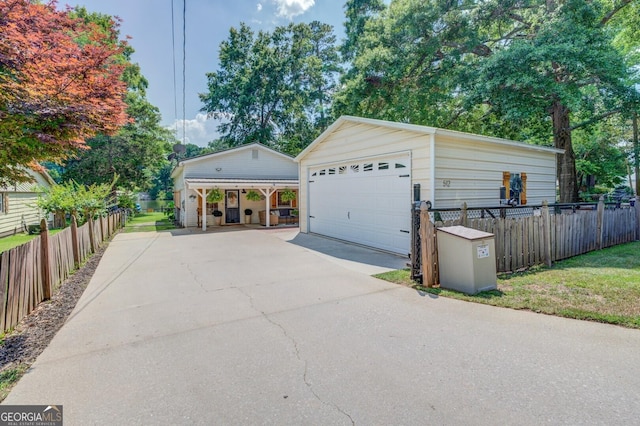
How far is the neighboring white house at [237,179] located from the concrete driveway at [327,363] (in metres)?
11.9

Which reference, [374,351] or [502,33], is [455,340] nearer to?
[374,351]

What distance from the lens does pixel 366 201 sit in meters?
9.70

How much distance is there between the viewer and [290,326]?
4.07m

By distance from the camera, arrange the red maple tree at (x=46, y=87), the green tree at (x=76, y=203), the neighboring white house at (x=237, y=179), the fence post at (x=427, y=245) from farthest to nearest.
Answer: the neighboring white house at (x=237, y=179), the green tree at (x=76, y=203), the fence post at (x=427, y=245), the red maple tree at (x=46, y=87)

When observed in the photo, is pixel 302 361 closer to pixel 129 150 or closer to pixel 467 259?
pixel 467 259

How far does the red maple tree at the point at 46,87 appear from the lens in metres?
3.77

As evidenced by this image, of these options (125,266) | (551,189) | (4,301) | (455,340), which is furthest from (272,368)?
(551,189)

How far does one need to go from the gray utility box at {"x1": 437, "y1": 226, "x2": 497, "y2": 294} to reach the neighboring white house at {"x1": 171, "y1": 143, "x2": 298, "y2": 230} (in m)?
12.2

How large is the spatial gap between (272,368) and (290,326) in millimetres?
1021

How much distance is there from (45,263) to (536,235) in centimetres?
905

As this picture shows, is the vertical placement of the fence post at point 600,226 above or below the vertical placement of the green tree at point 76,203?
below

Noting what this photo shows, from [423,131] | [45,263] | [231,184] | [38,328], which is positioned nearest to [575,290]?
[423,131]

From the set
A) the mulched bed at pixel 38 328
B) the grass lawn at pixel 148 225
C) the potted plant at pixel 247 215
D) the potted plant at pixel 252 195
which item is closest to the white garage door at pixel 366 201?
the potted plant at pixel 252 195

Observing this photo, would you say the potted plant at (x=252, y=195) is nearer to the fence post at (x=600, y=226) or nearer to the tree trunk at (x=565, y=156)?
the tree trunk at (x=565, y=156)
